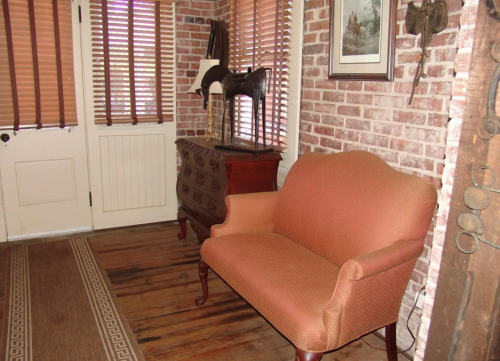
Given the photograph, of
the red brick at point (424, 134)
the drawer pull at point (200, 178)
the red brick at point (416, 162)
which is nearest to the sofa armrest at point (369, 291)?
the red brick at point (416, 162)

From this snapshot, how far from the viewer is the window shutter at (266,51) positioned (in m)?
3.15

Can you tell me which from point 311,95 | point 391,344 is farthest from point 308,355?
point 311,95

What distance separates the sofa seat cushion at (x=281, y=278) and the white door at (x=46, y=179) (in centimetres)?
196

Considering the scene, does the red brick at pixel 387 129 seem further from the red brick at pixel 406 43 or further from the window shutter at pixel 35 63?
the window shutter at pixel 35 63

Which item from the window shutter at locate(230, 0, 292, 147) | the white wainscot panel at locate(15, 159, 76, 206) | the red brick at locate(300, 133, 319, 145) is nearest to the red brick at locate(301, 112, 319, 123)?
the red brick at locate(300, 133, 319, 145)

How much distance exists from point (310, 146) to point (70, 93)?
7.22ft

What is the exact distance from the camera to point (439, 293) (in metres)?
1.62

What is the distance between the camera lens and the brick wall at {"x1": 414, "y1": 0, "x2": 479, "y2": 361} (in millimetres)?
1539

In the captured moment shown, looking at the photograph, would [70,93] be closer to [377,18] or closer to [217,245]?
[217,245]

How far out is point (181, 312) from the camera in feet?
8.98

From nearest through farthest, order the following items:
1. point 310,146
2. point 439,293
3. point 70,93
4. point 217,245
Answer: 1. point 439,293
2. point 217,245
3. point 310,146
4. point 70,93

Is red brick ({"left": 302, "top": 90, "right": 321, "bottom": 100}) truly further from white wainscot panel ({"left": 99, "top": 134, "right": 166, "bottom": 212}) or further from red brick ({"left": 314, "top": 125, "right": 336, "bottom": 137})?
white wainscot panel ({"left": 99, "top": 134, "right": 166, "bottom": 212})

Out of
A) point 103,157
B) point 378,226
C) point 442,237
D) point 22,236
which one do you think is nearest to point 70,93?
point 103,157

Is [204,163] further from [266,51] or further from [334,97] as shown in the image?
[334,97]
